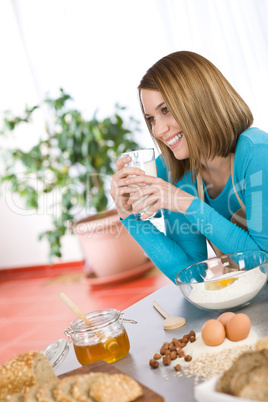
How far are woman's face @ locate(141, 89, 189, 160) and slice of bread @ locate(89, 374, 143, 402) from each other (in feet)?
3.18

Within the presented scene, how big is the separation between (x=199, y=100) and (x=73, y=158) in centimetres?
266

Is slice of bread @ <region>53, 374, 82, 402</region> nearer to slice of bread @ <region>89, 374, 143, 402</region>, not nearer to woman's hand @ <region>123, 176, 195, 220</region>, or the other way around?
slice of bread @ <region>89, 374, 143, 402</region>

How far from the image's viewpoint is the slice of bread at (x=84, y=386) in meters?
0.68

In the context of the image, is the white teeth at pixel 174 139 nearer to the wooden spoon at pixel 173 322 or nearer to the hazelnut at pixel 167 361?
the wooden spoon at pixel 173 322

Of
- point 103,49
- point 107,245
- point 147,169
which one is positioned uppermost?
point 103,49

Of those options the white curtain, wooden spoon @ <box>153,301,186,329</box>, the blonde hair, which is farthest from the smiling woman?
the white curtain

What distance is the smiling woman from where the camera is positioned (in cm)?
135

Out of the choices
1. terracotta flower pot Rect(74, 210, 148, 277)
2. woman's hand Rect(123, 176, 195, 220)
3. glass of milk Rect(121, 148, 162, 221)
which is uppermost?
glass of milk Rect(121, 148, 162, 221)

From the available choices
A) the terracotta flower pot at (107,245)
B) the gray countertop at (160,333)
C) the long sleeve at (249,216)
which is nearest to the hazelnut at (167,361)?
the gray countertop at (160,333)

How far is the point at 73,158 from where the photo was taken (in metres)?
4.01

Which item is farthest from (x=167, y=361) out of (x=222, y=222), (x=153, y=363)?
(x=222, y=222)

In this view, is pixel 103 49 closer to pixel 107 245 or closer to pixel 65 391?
pixel 107 245

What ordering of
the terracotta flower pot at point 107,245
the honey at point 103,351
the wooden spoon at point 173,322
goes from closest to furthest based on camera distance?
the honey at point 103,351, the wooden spoon at point 173,322, the terracotta flower pot at point 107,245

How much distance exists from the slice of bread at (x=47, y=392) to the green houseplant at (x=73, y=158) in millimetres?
3201
